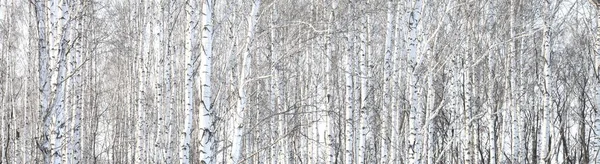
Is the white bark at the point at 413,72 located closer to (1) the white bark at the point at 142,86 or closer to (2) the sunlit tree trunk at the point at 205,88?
(2) the sunlit tree trunk at the point at 205,88

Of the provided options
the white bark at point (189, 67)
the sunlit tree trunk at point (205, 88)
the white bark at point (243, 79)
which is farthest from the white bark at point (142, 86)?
the sunlit tree trunk at point (205, 88)

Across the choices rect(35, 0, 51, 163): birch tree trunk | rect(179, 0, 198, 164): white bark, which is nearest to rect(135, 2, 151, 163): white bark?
rect(179, 0, 198, 164): white bark

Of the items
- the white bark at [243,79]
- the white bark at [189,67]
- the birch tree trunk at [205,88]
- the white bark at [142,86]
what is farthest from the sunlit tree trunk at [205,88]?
the white bark at [142,86]

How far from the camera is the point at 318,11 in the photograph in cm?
1111

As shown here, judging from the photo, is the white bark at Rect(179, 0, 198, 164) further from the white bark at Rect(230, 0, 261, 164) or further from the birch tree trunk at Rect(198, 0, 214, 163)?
the white bark at Rect(230, 0, 261, 164)

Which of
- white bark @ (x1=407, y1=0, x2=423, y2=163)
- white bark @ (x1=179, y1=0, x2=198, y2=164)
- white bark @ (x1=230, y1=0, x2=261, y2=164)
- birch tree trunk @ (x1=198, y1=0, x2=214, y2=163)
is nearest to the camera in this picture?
birch tree trunk @ (x1=198, y1=0, x2=214, y2=163)

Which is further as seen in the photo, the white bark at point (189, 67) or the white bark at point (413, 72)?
the white bark at point (413, 72)

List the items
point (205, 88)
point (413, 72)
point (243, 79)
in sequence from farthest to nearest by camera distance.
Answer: point (243, 79), point (413, 72), point (205, 88)

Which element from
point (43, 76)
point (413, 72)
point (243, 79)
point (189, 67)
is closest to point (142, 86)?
point (243, 79)

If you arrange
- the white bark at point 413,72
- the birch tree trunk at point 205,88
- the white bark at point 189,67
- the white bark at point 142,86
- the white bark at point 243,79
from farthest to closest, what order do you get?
1. the white bark at point 142,86
2. the white bark at point 243,79
3. the white bark at point 413,72
4. the white bark at point 189,67
5. the birch tree trunk at point 205,88

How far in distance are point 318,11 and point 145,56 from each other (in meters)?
3.00

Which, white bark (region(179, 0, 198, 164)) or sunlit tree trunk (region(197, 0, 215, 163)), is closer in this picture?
sunlit tree trunk (region(197, 0, 215, 163))

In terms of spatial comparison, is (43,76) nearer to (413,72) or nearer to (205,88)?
(205,88)

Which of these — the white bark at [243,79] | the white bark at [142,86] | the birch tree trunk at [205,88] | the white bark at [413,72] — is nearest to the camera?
the birch tree trunk at [205,88]
